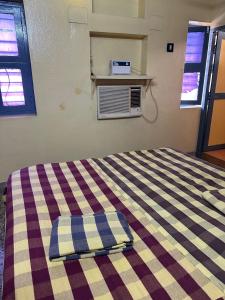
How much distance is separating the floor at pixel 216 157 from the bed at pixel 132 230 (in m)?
1.79

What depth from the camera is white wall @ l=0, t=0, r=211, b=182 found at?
2.28 metres

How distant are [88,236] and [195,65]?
3.15 metres

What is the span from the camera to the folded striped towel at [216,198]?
1.19 meters

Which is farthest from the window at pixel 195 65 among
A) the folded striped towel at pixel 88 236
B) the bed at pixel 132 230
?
the folded striped towel at pixel 88 236

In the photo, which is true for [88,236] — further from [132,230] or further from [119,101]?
[119,101]

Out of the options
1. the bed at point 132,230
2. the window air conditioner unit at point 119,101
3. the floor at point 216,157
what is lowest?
the floor at point 216,157

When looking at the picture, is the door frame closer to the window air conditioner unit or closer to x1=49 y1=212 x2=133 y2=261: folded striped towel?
the window air conditioner unit

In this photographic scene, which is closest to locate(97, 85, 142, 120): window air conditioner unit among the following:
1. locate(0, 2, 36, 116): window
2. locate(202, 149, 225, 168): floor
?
locate(0, 2, 36, 116): window

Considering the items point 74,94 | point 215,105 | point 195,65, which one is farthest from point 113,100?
point 215,105

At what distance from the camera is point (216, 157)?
343 cm

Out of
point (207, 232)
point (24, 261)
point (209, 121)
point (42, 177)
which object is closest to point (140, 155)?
point (42, 177)

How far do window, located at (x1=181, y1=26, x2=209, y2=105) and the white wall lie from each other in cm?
26

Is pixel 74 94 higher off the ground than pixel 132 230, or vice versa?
pixel 74 94

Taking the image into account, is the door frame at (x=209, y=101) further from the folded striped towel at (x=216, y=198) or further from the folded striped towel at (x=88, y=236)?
the folded striped towel at (x=88, y=236)
